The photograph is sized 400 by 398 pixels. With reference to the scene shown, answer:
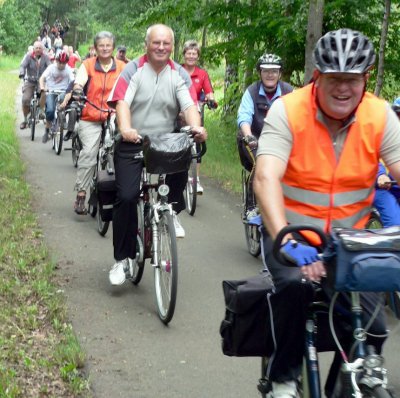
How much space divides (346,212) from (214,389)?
1.94m

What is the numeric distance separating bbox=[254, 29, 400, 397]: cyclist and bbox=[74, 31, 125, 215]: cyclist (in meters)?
6.66

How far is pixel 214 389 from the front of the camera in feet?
17.6

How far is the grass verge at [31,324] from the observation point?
521cm

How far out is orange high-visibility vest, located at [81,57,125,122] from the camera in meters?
10.5

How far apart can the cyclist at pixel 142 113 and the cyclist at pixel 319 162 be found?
3.14 meters

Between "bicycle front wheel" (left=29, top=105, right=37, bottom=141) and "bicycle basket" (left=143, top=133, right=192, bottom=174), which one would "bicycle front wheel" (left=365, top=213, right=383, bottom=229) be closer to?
"bicycle basket" (left=143, top=133, right=192, bottom=174)

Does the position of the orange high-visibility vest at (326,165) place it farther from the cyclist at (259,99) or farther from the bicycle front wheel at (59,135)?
the bicycle front wheel at (59,135)

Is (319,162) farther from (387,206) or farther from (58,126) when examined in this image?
(58,126)

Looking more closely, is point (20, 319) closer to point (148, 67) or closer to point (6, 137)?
point (148, 67)

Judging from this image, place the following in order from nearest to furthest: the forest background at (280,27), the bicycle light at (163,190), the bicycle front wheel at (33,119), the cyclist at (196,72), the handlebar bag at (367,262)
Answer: the handlebar bag at (367,262) < the bicycle light at (163,190) < the forest background at (280,27) < the cyclist at (196,72) < the bicycle front wheel at (33,119)

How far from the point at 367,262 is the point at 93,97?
25.8 ft

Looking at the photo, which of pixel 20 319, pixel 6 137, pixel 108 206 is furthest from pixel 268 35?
pixel 20 319

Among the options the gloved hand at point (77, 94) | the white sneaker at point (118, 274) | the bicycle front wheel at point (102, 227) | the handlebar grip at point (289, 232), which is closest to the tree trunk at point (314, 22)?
the gloved hand at point (77, 94)

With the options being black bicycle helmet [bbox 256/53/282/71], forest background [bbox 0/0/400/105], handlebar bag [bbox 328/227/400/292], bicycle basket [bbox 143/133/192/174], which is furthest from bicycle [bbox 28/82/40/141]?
handlebar bag [bbox 328/227/400/292]
